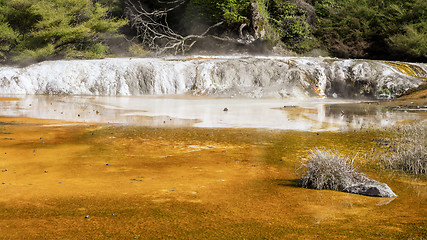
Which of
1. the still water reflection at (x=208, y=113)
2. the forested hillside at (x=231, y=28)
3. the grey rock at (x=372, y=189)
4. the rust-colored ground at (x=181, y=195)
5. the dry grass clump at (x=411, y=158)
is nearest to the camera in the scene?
the rust-colored ground at (x=181, y=195)

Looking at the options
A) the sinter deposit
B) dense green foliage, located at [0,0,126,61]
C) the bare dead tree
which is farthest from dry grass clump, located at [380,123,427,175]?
the bare dead tree

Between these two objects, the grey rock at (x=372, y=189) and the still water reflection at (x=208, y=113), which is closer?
the grey rock at (x=372, y=189)

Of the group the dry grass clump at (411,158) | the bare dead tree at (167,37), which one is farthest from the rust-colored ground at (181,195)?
the bare dead tree at (167,37)

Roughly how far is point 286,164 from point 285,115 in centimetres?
595

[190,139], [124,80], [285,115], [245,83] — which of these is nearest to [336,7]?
[245,83]

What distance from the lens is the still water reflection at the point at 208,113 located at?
11.2 m

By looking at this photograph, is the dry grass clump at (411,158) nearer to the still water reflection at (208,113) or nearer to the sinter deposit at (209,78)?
the still water reflection at (208,113)

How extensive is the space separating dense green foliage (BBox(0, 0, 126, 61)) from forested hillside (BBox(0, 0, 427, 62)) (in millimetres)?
44

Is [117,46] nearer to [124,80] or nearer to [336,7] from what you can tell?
[124,80]

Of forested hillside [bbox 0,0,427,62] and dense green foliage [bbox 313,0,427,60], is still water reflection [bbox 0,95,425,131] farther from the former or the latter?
dense green foliage [bbox 313,0,427,60]

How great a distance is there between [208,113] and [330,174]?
25.8 ft

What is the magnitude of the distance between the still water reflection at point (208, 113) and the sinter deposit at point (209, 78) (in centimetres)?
275

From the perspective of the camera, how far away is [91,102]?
1620 centimetres

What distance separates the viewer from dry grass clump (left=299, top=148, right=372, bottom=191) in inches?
216
